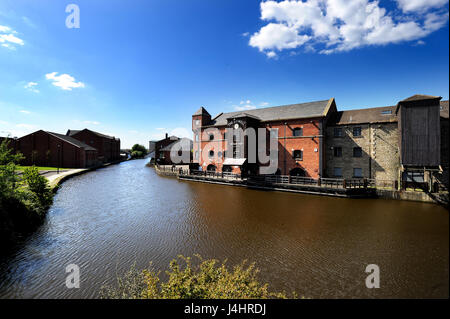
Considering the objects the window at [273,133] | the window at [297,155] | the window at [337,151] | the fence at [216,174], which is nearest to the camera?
the window at [337,151]

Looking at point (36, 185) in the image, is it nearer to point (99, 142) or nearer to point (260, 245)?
point (260, 245)

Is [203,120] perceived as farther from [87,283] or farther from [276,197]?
[87,283]

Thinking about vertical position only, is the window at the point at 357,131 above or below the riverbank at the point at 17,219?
above

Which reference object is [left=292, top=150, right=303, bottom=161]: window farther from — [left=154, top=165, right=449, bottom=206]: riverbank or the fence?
the fence

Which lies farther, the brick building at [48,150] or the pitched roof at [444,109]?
the brick building at [48,150]

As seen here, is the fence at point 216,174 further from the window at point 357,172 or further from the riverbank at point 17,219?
the riverbank at point 17,219

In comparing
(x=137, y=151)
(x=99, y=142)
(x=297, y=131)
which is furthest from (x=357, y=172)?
(x=137, y=151)

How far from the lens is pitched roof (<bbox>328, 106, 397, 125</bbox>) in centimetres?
2208

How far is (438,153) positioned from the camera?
1543 centimetres

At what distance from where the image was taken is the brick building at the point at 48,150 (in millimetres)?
40188

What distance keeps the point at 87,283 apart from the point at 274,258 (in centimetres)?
677

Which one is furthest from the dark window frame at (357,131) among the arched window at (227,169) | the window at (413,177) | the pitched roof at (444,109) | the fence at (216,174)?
the arched window at (227,169)

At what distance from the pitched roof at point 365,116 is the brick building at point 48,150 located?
4854 cm
